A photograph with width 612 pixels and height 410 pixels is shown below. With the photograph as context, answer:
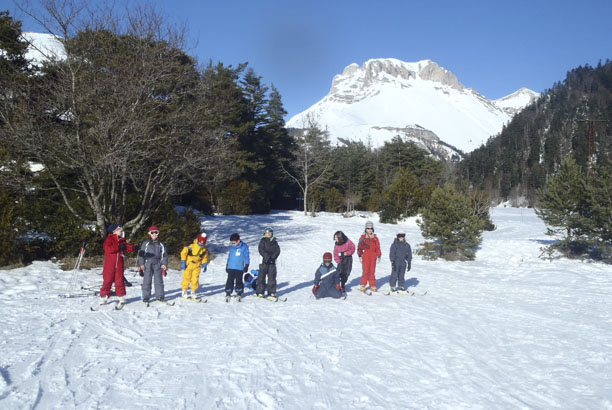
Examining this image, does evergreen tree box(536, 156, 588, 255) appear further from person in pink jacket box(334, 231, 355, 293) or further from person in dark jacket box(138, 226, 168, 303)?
person in dark jacket box(138, 226, 168, 303)

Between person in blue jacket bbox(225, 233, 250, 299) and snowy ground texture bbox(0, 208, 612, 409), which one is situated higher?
person in blue jacket bbox(225, 233, 250, 299)

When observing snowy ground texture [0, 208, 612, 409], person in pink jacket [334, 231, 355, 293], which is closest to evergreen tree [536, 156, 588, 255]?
snowy ground texture [0, 208, 612, 409]

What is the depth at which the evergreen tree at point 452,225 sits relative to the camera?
1680cm

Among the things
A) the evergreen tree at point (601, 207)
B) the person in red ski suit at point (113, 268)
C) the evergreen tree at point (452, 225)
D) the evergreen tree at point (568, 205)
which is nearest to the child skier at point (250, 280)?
the person in red ski suit at point (113, 268)

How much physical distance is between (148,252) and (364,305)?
16.7 feet

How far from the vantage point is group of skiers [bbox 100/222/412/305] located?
788 cm

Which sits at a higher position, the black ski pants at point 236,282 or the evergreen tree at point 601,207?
the evergreen tree at point 601,207

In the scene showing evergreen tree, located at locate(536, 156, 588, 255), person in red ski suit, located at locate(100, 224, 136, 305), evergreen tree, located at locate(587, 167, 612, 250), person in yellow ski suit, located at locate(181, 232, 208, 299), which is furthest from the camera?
evergreen tree, located at locate(536, 156, 588, 255)

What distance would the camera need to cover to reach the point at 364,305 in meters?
8.98

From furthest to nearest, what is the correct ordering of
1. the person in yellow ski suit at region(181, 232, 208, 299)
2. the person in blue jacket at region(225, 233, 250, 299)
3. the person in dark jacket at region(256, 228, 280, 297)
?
the person in dark jacket at region(256, 228, 280, 297), the person in blue jacket at region(225, 233, 250, 299), the person in yellow ski suit at region(181, 232, 208, 299)

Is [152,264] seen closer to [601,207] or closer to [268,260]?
[268,260]

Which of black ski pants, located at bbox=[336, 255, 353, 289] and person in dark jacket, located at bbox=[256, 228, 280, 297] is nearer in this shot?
person in dark jacket, located at bbox=[256, 228, 280, 297]

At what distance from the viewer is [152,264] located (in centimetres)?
819

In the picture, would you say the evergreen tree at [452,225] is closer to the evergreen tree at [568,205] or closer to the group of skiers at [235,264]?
the evergreen tree at [568,205]
